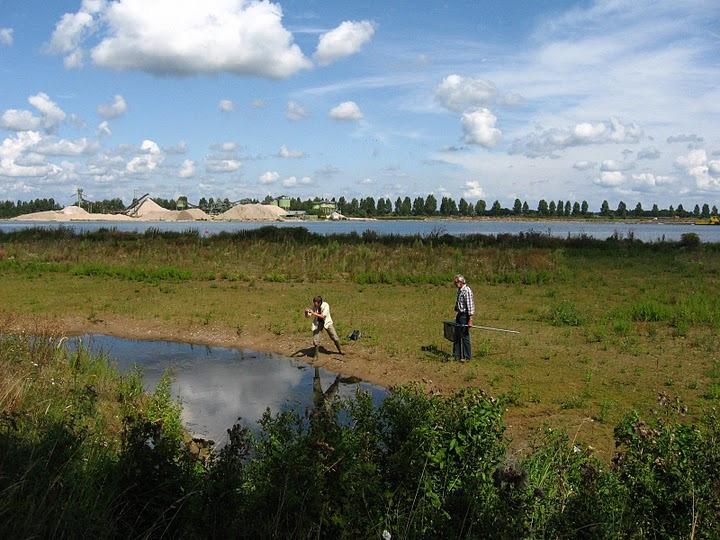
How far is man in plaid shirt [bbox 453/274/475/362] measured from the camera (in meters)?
13.4

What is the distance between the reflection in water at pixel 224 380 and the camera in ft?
35.4

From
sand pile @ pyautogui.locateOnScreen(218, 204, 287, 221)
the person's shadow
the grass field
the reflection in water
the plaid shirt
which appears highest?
sand pile @ pyautogui.locateOnScreen(218, 204, 287, 221)

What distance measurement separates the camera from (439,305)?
20.6 m

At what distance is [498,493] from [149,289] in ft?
68.1

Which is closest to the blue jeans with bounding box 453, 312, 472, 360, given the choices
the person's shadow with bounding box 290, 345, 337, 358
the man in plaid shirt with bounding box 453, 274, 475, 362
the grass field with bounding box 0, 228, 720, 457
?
the man in plaid shirt with bounding box 453, 274, 475, 362

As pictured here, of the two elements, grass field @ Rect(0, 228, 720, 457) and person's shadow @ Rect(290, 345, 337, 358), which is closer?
grass field @ Rect(0, 228, 720, 457)

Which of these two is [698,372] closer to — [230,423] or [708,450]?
[708,450]

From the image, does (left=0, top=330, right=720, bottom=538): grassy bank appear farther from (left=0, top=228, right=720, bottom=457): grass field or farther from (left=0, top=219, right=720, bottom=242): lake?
(left=0, top=219, right=720, bottom=242): lake

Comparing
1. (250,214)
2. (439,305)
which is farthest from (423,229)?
(439,305)

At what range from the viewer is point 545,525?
15.9 feet

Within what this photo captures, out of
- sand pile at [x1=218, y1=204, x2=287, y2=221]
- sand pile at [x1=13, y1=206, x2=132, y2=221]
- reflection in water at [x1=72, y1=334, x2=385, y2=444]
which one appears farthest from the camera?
sand pile at [x1=13, y1=206, x2=132, y2=221]

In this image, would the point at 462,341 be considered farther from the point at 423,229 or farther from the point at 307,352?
the point at 423,229

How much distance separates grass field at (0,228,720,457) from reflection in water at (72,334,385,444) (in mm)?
863

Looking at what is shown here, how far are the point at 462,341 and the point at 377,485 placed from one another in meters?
8.81
